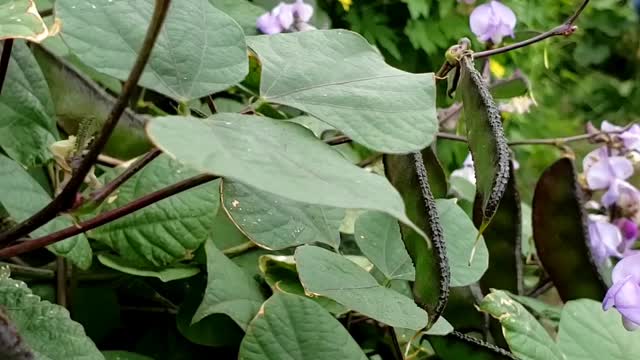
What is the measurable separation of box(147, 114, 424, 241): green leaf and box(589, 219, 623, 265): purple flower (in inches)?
19.1

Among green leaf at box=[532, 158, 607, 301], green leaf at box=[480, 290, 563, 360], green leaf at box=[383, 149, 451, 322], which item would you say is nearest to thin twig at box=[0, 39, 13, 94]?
green leaf at box=[383, 149, 451, 322]

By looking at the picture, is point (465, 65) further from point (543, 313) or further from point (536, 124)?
point (536, 124)

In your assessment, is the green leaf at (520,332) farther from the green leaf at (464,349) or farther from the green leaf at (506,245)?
the green leaf at (506,245)

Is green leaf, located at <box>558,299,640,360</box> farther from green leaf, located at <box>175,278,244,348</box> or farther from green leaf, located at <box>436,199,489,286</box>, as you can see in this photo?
green leaf, located at <box>175,278,244,348</box>

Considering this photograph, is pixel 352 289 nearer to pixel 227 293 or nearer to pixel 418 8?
pixel 227 293

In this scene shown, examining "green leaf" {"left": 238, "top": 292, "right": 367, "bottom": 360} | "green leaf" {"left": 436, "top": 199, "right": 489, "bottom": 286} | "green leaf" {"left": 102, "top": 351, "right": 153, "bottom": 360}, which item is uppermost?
"green leaf" {"left": 436, "top": 199, "right": 489, "bottom": 286}

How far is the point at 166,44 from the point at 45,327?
154 millimetres

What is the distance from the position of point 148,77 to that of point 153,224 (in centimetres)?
18

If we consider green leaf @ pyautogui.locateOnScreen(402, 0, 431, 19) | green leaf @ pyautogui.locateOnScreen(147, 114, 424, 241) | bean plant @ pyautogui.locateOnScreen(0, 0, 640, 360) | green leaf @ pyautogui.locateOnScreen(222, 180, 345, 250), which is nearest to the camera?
green leaf @ pyautogui.locateOnScreen(147, 114, 424, 241)

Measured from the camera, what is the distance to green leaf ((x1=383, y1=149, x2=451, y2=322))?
0.40 meters

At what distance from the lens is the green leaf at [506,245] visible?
2.17 feet

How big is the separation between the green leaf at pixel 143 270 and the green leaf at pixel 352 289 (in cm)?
11

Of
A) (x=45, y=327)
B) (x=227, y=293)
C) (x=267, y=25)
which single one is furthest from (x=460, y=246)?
(x=267, y=25)

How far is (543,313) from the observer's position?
67cm
